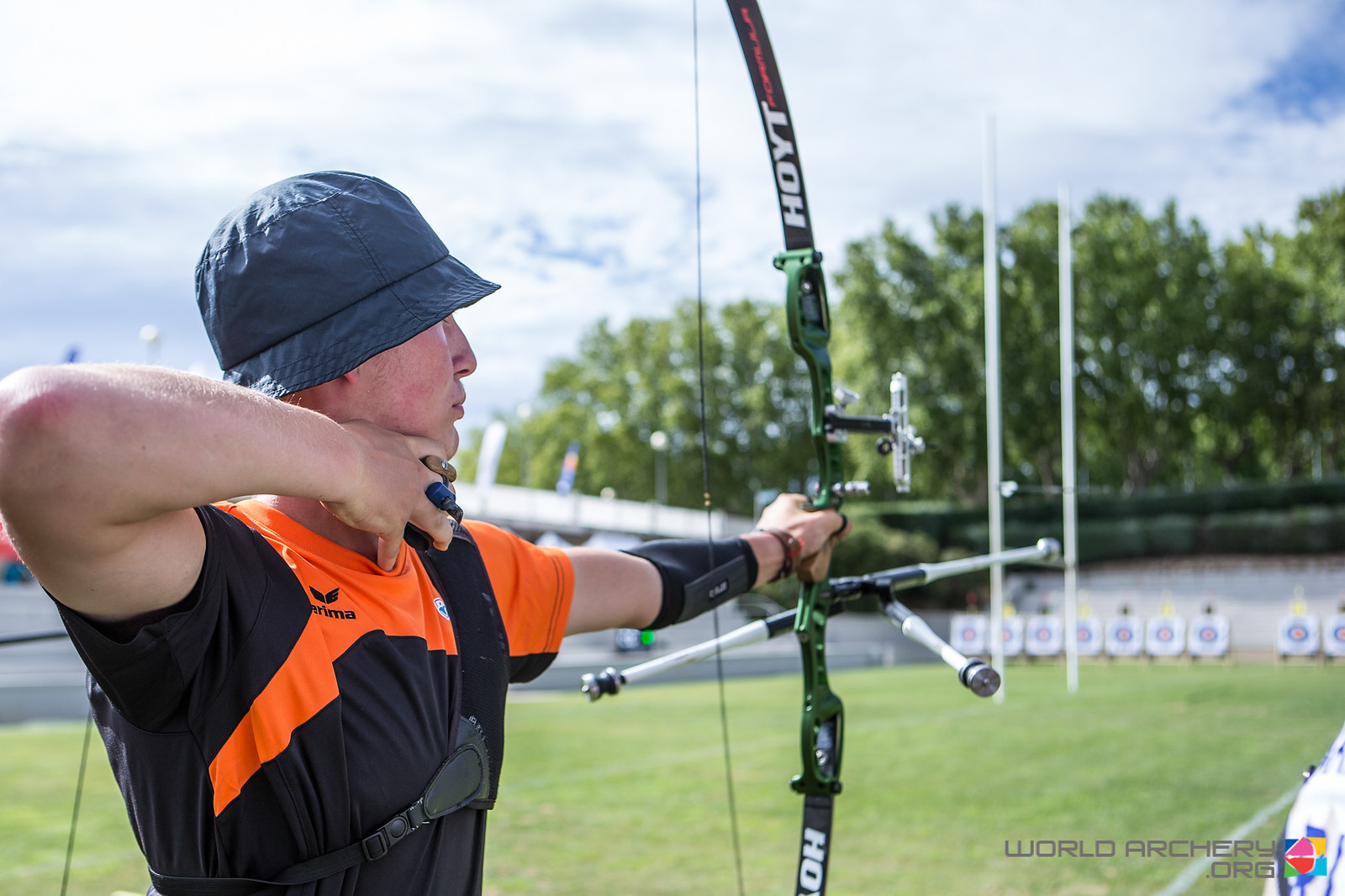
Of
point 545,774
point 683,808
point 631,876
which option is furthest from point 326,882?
point 545,774

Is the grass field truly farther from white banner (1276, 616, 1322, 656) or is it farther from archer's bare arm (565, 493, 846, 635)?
white banner (1276, 616, 1322, 656)

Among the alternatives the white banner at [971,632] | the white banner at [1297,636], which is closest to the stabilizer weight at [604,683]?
the white banner at [1297,636]

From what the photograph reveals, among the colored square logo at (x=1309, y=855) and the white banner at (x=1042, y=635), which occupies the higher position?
the colored square logo at (x=1309, y=855)

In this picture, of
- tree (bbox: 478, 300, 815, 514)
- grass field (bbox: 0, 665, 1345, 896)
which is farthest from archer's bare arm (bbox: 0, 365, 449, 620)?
tree (bbox: 478, 300, 815, 514)

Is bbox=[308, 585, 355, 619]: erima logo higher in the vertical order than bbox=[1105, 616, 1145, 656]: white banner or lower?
higher

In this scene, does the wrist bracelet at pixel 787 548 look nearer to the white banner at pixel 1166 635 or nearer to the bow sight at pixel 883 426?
the bow sight at pixel 883 426

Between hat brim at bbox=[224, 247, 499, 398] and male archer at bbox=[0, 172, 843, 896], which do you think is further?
hat brim at bbox=[224, 247, 499, 398]

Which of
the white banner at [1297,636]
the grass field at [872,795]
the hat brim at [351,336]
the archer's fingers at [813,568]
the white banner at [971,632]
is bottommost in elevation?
the white banner at [971,632]

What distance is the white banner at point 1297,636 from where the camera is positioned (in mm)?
17516

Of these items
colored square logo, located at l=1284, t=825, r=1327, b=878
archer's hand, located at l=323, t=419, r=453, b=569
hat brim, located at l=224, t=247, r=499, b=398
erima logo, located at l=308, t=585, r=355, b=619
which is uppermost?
hat brim, located at l=224, t=247, r=499, b=398

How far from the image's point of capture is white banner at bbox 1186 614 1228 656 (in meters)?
19.5

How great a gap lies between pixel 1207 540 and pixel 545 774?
16106mm

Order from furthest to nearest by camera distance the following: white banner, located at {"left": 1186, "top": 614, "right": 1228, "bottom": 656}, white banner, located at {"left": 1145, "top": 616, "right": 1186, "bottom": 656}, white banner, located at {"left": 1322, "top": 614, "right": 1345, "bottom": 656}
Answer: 1. white banner, located at {"left": 1145, "top": 616, "right": 1186, "bottom": 656}
2. white banner, located at {"left": 1186, "top": 614, "right": 1228, "bottom": 656}
3. white banner, located at {"left": 1322, "top": 614, "right": 1345, "bottom": 656}

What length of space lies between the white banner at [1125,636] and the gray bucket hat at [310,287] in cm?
2120
